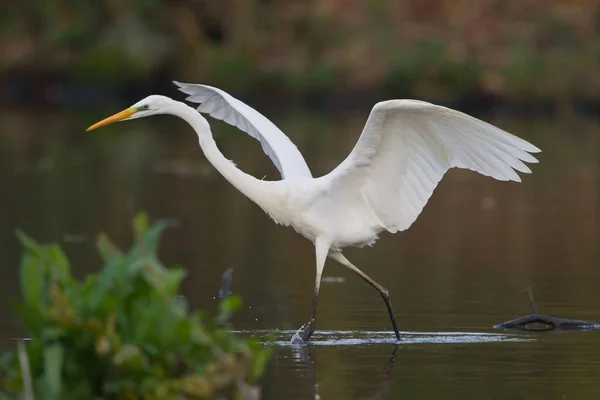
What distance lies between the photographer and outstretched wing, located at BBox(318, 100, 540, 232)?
9477 millimetres

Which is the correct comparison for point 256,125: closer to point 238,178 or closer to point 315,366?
point 238,178

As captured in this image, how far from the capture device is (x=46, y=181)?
22.0m

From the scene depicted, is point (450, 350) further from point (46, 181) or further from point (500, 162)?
point (46, 181)

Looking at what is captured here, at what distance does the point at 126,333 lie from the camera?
5.96 meters

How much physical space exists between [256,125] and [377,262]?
3.26 metres

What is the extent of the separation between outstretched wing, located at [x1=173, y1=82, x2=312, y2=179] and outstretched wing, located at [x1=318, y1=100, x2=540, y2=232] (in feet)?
1.99

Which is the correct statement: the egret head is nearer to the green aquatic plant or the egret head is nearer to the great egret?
the great egret

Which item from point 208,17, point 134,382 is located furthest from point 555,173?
point 208,17

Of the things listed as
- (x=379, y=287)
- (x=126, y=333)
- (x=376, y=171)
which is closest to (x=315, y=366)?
(x=379, y=287)

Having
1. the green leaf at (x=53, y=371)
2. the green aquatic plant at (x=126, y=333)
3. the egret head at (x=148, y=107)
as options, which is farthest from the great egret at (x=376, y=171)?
the green leaf at (x=53, y=371)

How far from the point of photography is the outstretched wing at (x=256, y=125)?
10.7 meters

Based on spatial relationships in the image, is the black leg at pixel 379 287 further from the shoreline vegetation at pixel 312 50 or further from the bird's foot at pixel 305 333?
the shoreline vegetation at pixel 312 50

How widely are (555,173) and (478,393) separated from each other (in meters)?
15.8

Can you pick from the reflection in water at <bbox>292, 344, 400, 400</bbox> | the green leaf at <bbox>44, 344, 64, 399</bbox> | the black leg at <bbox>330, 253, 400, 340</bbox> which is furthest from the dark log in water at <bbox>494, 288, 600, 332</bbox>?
the green leaf at <bbox>44, 344, 64, 399</bbox>
